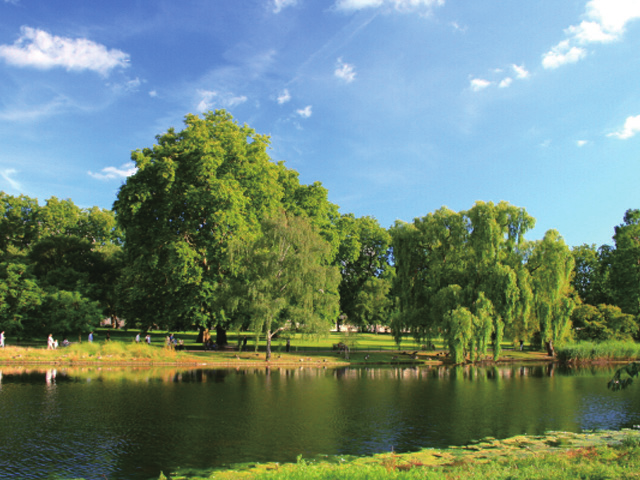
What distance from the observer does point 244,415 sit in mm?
19078

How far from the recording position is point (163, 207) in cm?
4169

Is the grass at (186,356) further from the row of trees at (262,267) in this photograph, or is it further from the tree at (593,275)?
the tree at (593,275)

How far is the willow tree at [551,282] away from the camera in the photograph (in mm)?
42594

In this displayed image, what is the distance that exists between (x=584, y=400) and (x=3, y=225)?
68428 millimetres

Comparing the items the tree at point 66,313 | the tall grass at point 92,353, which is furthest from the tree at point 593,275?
the tree at point 66,313

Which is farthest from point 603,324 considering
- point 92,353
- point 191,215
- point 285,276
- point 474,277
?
point 92,353

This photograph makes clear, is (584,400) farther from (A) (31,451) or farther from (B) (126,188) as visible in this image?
(B) (126,188)

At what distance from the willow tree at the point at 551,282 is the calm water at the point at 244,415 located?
37.0 ft

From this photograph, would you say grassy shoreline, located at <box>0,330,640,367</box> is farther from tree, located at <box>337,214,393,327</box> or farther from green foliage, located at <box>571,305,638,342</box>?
tree, located at <box>337,214,393,327</box>

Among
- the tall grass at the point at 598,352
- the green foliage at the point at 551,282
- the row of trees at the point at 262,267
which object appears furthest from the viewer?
the tall grass at the point at 598,352

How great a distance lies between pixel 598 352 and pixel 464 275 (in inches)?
645

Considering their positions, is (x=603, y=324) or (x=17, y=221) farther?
(x=17, y=221)

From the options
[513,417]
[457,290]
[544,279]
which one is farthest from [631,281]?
[513,417]

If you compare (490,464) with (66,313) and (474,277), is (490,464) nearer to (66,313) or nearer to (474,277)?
(474,277)
